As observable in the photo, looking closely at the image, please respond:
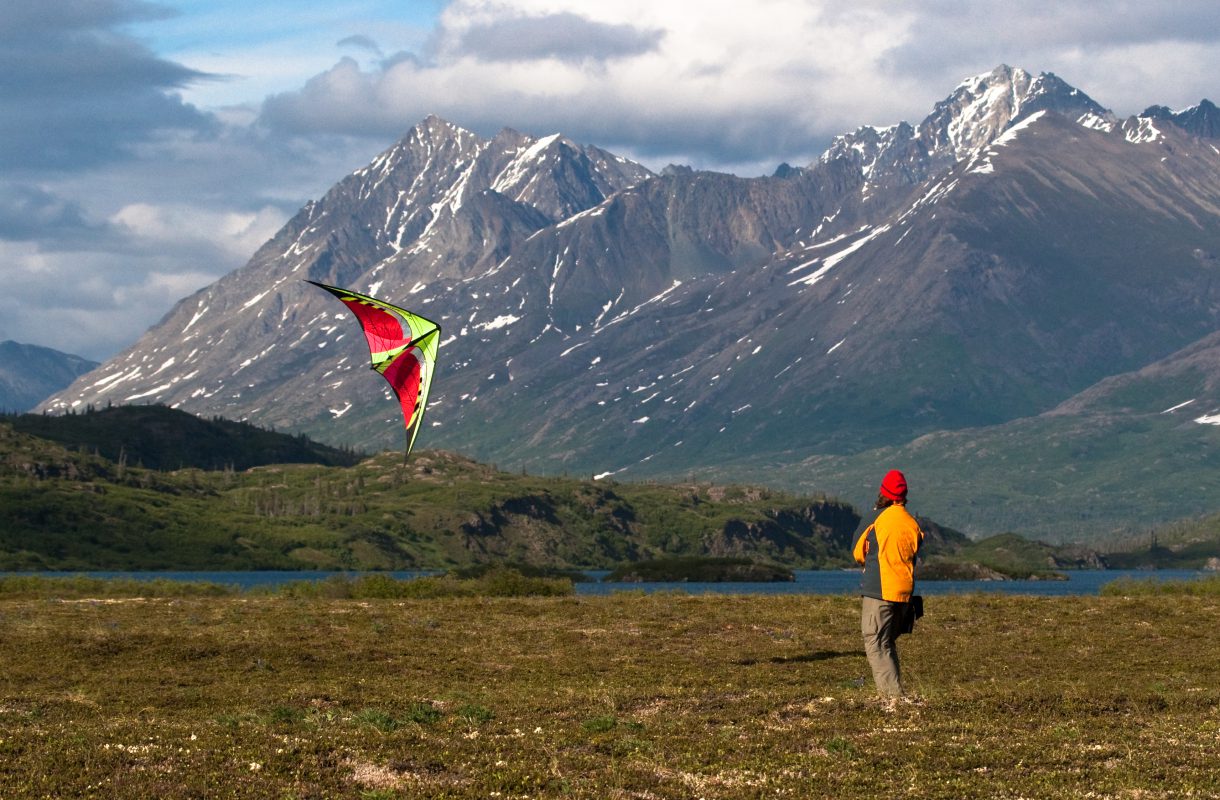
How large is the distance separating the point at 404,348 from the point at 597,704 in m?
14.6

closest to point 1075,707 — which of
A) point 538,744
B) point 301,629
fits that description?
point 538,744

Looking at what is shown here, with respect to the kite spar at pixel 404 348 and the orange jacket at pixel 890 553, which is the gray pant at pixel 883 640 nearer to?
the orange jacket at pixel 890 553

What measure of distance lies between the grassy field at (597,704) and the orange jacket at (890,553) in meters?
2.25

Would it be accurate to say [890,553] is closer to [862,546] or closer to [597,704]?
[862,546]

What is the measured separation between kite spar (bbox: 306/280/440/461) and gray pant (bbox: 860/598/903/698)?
16.3m

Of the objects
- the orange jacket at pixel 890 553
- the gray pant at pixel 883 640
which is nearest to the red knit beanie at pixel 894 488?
the orange jacket at pixel 890 553

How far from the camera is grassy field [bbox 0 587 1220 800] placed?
2608 cm

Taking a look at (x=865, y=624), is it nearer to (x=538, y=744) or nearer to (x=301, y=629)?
(x=538, y=744)

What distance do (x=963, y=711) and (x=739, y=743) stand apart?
5764 millimetres

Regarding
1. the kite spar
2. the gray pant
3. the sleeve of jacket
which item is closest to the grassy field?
the gray pant

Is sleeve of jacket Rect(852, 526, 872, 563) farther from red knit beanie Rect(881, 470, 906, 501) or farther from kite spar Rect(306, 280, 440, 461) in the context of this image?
kite spar Rect(306, 280, 440, 461)

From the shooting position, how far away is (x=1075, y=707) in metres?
33.9

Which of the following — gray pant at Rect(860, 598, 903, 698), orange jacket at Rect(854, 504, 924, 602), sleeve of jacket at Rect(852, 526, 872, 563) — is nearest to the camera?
orange jacket at Rect(854, 504, 924, 602)

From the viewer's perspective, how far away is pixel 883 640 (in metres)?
33.8
